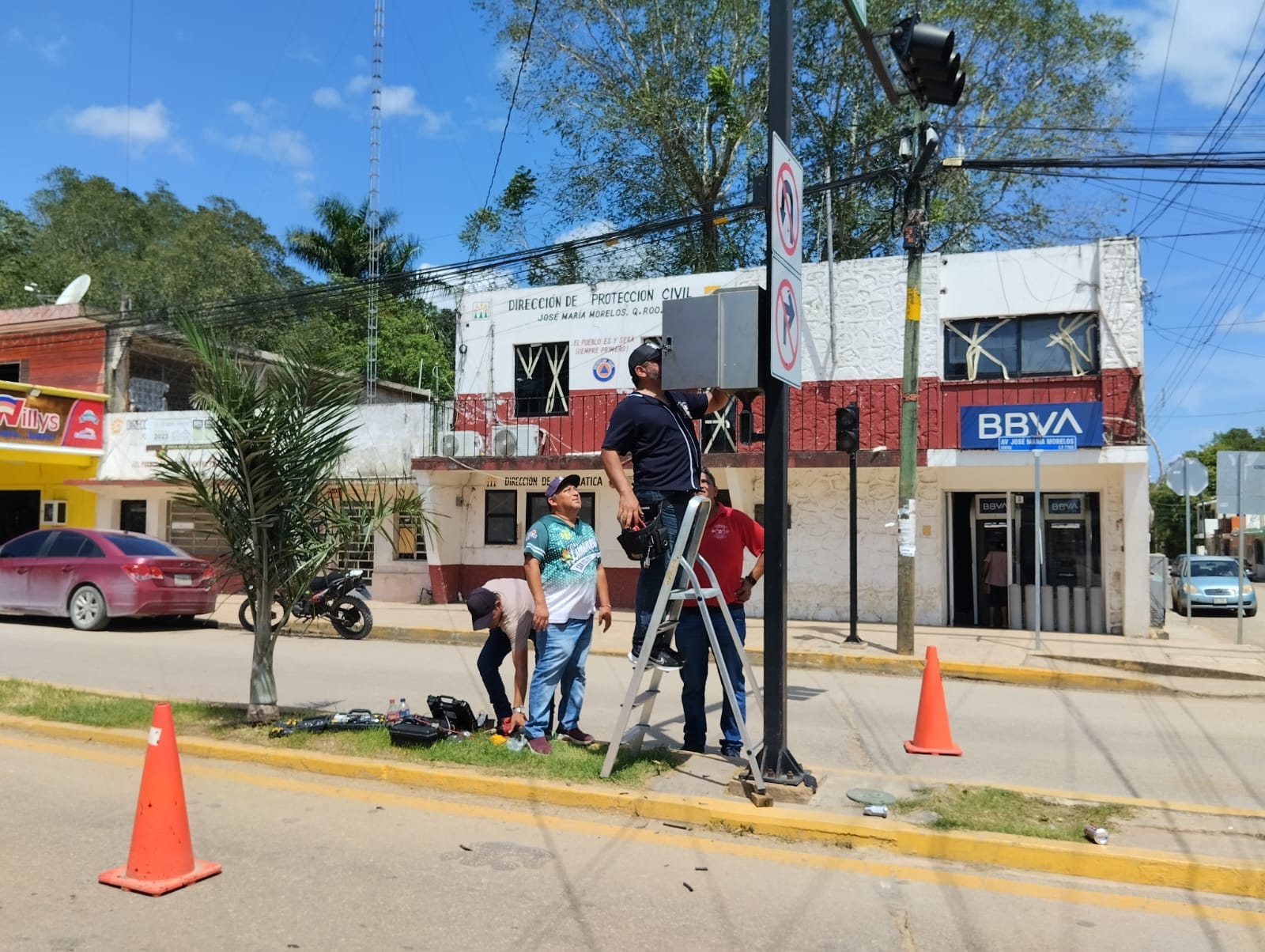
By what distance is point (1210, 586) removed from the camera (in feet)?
77.2

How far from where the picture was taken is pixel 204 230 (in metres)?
33.5

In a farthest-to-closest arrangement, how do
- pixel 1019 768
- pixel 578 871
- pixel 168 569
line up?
pixel 168 569 < pixel 1019 768 < pixel 578 871

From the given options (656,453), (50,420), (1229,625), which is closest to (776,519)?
(656,453)

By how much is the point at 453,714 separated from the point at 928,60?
6.15 meters

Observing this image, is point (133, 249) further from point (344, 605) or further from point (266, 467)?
point (266, 467)

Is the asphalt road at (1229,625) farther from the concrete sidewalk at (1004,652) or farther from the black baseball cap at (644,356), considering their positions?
the black baseball cap at (644,356)

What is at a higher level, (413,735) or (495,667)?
(495,667)

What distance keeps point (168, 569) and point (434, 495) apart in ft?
17.1

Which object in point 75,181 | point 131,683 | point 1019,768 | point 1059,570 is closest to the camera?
point 1019,768

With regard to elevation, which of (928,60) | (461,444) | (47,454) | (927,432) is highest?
(928,60)

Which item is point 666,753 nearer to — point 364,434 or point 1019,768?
point 1019,768

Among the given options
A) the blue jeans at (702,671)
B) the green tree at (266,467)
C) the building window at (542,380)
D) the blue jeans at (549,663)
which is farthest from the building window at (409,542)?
the blue jeans at (702,671)

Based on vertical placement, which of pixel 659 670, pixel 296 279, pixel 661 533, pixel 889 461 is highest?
pixel 296 279

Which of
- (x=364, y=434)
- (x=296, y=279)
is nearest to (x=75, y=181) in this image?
(x=296, y=279)
